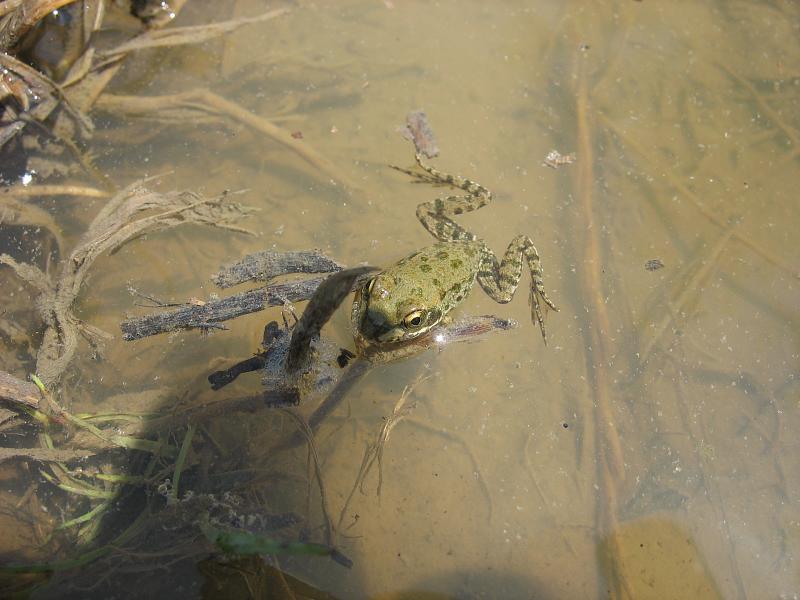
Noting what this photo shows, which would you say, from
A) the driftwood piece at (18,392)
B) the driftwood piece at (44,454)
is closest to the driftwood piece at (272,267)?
the driftwood piece at (18,392)

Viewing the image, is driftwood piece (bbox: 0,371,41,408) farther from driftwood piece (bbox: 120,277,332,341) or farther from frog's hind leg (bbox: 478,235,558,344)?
frog's hind leg (bbox: 478,235,558,344)

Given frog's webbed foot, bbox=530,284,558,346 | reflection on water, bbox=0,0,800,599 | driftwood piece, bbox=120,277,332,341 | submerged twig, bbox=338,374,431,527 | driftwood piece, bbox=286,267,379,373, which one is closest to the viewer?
driftwood piece, bbox=286,267,379,373

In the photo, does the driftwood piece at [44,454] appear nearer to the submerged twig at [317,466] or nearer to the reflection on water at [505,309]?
the reflection on water at [505,309]

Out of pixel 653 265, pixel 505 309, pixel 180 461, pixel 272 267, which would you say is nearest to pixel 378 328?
pixel 272 267

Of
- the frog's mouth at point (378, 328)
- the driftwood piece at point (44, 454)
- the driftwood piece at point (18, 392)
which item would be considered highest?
the driftwood piece at point (18, 392)

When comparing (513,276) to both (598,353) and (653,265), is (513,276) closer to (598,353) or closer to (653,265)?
(598,353)

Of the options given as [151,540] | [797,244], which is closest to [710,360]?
[797,244]

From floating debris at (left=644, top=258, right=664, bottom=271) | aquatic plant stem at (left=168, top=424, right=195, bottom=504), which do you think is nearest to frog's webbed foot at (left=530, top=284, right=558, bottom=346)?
floating debris at (left=644, top=258, right=664, bottom=271)
